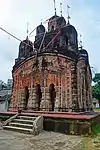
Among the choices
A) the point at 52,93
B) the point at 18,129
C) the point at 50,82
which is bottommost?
the point at 18,129

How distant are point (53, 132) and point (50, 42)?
1427 cm

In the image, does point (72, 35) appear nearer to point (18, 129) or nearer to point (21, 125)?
point (21, 125)

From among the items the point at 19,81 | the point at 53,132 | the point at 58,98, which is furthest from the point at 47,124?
the point at 19,81

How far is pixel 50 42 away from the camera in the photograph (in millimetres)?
21609

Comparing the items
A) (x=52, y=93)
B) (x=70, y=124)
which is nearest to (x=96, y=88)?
(x=52, y=93)

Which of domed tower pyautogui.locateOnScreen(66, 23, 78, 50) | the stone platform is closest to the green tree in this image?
domed tower pyautogui.locateOnScreen(66, 23, 78, 50)

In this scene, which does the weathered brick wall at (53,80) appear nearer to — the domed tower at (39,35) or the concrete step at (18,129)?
the domed tower at (39,35)

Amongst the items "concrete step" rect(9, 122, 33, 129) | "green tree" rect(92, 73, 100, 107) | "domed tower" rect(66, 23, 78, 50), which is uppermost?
"domed tower" rect(66, 23, 78, 50)

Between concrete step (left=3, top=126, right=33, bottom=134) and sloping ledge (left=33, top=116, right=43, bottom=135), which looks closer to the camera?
sloping ledge (left=33, top=116, right=43, bottom=135)

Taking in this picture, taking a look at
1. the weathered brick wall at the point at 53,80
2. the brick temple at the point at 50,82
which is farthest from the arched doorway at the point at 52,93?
the weathered brick wall at the point at 53,80

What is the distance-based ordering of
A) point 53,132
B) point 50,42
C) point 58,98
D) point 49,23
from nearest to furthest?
point 53,132 → point 58,98 → point 50,42 → point 49,23

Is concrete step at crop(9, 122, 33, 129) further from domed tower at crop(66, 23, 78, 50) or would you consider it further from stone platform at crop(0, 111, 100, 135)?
domed tower at crop(66, 23, 78, 50)

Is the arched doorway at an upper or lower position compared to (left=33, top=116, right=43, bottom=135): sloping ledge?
upper

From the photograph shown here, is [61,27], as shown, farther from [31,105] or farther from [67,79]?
[31,105]
